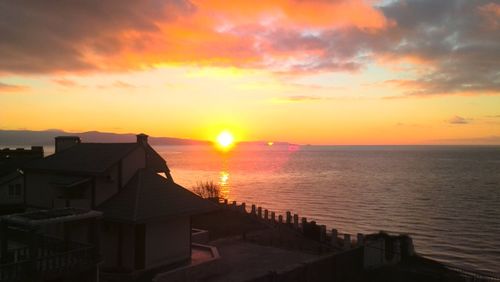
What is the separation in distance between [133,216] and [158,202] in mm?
2016

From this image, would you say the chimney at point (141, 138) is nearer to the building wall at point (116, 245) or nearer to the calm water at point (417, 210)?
the building wall at point (116, 245)

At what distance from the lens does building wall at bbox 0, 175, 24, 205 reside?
32.0 metres

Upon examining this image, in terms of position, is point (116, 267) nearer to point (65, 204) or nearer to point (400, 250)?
point (65, 204)

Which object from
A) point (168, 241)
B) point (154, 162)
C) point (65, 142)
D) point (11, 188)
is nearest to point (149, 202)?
point (168, 241)

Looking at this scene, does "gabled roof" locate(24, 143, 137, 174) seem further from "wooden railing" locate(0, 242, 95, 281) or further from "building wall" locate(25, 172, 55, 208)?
"wooden railing" locate(0, 242, 95, 281)

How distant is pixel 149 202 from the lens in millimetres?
20500

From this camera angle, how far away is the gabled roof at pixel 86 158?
2148cm

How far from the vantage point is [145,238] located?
19734 millimetres

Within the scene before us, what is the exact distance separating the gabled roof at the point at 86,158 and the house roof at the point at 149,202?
4.97 ft

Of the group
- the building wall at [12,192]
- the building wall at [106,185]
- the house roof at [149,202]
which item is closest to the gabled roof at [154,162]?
the house roof at [149,202]

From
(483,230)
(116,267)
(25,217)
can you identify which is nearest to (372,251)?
(116,267)

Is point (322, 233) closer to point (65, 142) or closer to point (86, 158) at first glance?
point (86, 158)

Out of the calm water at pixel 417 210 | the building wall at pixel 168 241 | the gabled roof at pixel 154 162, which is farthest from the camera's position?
the calm water at pixel 417 210

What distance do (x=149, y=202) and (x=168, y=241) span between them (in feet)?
7.30
